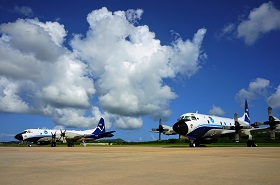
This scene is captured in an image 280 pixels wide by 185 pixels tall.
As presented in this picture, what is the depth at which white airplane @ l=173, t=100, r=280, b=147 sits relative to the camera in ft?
112

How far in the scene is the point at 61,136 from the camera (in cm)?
6506

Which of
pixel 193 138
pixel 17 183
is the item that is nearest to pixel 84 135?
pixel 193 138

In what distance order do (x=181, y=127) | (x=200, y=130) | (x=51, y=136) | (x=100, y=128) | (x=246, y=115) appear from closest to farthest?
(x=181, y=127) → (x=200, y=130) → (x=246, y=115) → (x=51, y=136) → (x=100, y=128)

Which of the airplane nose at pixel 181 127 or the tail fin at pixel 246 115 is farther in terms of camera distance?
the tail fin at pixel 246 115

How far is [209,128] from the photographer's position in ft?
120

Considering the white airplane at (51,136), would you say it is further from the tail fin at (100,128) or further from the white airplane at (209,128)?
the white airplane at (209,128)

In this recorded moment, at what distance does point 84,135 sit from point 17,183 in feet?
219

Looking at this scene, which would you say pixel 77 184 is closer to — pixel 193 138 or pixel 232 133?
pixel 193 138

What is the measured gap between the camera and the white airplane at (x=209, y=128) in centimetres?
3416

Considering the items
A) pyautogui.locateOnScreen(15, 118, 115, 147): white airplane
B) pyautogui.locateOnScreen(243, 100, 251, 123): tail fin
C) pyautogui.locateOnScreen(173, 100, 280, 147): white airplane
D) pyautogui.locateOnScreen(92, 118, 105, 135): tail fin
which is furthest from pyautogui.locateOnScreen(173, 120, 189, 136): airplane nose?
pyautogui.locateOnScreen(92, 118, 105, 135): tail fin

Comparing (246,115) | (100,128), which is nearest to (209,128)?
(246,115)

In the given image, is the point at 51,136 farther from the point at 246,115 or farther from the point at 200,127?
the point at 246,115

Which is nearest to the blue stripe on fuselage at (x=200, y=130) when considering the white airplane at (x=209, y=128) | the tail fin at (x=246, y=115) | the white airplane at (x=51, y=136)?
the white airplane at (x=209, y=128)

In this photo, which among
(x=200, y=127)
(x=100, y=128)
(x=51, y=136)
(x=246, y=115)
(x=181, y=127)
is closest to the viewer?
(x=181, y=127)
